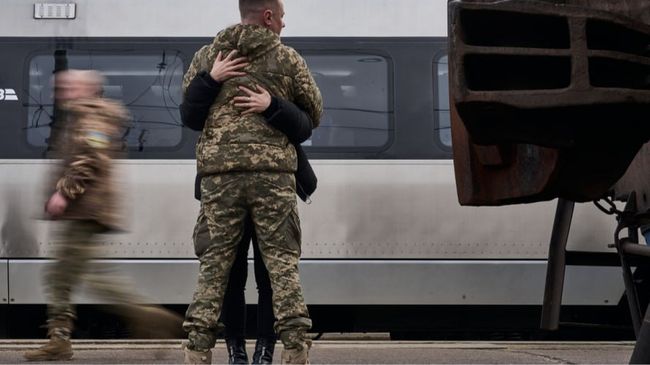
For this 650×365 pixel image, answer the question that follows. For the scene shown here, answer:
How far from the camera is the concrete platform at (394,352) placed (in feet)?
20.0

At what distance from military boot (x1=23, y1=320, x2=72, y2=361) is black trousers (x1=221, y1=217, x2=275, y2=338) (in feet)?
3.80

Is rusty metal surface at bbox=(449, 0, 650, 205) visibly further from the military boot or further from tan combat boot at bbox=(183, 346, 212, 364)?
the military boot

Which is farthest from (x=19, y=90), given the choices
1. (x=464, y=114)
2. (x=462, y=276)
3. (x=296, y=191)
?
(x=464, y=114)

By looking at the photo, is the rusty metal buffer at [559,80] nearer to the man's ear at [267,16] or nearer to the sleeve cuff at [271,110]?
the sleeve cuff at [271,110]

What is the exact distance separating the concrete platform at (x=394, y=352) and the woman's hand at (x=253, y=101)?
6.04 feet

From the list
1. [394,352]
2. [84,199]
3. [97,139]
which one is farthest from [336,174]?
[84,199]

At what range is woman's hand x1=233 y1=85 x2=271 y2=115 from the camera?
4535mm

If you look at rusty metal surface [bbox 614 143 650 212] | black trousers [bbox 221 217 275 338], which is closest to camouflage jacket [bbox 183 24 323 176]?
black trousers [bbox 221 217 275 338]

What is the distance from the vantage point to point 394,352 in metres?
6.63

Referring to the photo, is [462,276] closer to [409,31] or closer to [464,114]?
[409,31]

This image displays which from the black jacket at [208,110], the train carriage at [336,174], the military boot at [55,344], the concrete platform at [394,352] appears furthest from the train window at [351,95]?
the black jacket at [208,110]

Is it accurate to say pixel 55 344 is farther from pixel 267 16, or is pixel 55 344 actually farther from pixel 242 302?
pixel 267 16

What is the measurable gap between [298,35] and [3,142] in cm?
243

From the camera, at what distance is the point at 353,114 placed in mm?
8570
